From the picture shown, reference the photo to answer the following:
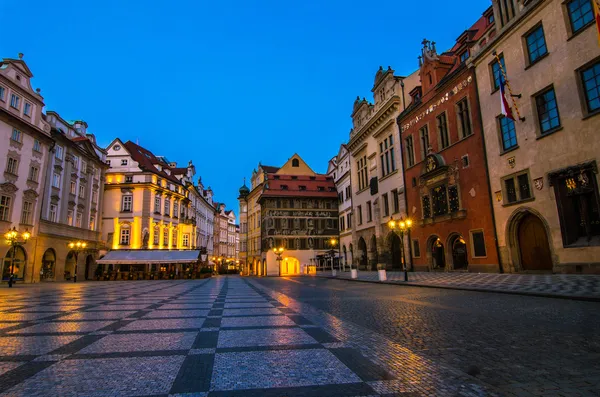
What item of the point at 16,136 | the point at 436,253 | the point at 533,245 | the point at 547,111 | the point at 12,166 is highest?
the point at 16,136

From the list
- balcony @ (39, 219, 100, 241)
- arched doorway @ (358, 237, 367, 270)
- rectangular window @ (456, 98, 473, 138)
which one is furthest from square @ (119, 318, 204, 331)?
arched doorway @ (358, 237, 367, 270)

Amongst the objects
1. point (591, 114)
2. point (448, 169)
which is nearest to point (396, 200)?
point (448, 169)

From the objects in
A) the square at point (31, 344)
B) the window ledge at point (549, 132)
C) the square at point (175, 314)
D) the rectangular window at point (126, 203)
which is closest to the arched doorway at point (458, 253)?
the window ledge at point (549, 132)

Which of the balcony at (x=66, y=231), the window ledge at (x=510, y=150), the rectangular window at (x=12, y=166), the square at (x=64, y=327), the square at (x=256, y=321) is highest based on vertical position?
the rectangular window at (x=12, y=166)

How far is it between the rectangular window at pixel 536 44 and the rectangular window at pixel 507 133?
3588 mm

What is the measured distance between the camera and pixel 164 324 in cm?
739

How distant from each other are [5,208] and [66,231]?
26.4 ft

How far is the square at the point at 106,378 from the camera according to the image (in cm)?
334

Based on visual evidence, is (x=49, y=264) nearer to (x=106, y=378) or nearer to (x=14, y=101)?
(x=14, y=101)

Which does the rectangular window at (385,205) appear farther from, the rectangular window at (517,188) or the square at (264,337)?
the square at (264,337)

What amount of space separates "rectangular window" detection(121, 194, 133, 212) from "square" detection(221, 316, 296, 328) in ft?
156

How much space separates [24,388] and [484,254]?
25618 millimetres

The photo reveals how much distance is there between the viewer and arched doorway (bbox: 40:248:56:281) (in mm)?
34781

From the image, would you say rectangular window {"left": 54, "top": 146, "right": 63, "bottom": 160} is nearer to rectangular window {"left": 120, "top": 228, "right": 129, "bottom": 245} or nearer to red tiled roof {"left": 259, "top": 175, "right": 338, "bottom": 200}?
rectangular window {"left": 120, "top": 228, "right": 129, "bottom": 245}
